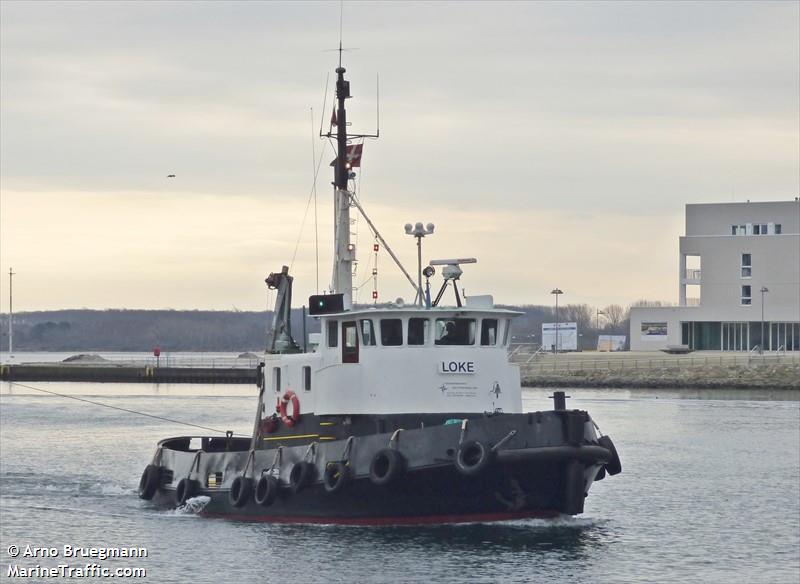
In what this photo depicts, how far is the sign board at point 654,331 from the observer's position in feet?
300

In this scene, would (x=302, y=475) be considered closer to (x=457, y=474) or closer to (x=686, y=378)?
(x=457, y=474)

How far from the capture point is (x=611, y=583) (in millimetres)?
21750

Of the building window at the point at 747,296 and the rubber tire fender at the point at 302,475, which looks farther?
the building window at the point at 747,296

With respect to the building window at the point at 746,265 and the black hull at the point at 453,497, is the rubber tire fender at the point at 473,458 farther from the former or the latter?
the building window at the point at 746,265

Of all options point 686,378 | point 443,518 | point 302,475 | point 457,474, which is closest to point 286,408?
point 302,475

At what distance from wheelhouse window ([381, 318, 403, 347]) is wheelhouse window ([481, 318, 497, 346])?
1548 mm

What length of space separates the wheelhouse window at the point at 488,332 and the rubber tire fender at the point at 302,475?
13.0ft

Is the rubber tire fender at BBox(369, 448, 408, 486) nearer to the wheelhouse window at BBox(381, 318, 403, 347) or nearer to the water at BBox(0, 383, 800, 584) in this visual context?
the water at BBox(0, 383, 800, 584)

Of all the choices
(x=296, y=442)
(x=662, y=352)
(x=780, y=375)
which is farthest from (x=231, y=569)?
(x=662, y=352)

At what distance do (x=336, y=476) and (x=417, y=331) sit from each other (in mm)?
3083

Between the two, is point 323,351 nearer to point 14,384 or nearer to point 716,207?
point 716,207

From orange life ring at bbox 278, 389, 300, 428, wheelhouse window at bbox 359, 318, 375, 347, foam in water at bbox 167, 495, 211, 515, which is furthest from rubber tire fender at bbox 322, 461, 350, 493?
foam in water at bbox 167, 495, 211, 515

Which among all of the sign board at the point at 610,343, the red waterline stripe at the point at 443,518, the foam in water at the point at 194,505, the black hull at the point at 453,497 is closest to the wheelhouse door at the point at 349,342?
the black hull at the point at 453,497

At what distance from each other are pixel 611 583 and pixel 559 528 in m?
3.25
